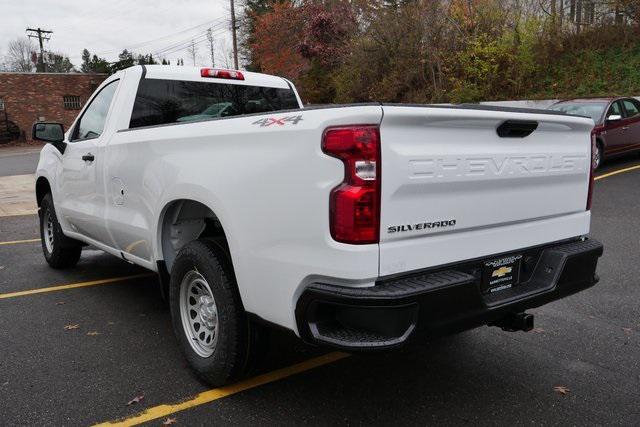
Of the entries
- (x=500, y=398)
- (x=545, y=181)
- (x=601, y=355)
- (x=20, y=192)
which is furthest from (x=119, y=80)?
(x=20, y=192)

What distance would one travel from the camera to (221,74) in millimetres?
4695

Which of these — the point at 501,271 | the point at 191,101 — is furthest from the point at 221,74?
the point at 501,271

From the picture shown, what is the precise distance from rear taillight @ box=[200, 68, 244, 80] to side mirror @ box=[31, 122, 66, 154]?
1.62 meters

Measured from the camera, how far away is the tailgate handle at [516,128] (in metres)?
2.89

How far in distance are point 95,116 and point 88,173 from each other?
0.57 meters

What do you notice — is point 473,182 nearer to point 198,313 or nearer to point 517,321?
point 517,321

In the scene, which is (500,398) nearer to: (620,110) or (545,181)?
(545,181)

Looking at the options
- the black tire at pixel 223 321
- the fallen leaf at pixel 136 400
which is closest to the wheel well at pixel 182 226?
the black tire at pixel 223 321

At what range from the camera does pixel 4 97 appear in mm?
38219

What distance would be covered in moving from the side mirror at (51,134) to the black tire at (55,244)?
859 millimetres

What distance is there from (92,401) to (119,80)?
2627 mm

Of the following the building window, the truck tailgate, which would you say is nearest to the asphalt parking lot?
the truck tailgate

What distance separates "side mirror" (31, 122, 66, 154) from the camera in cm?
519

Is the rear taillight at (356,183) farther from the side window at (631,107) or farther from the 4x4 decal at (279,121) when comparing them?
the side window at (631,107)
